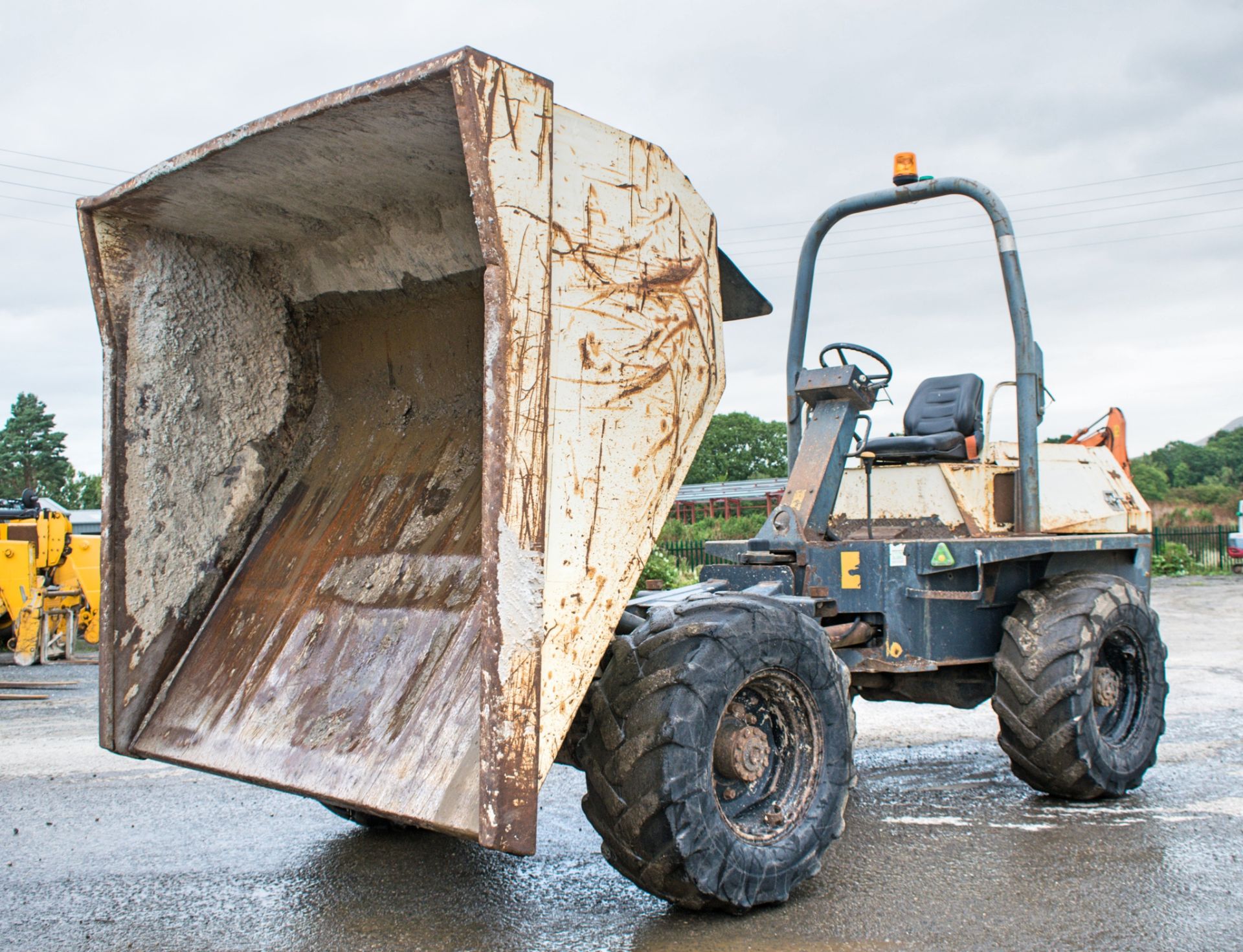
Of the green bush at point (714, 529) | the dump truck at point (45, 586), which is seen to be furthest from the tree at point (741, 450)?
the dump truck at point (45, 586)

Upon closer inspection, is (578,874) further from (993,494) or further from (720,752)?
(993,494)

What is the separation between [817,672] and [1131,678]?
2707 mm

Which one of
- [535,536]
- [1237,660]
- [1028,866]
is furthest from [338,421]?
[1237,660]

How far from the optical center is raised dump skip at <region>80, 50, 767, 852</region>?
2869 mm

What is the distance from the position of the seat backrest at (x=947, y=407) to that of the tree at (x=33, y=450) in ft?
130

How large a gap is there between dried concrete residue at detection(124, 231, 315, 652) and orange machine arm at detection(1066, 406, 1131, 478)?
452 cm

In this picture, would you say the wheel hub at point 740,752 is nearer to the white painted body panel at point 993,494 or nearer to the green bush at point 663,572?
the white painted body panel at point 993,494

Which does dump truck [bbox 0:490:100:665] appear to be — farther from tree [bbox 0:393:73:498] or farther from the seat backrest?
tree [bbox 0:393:73:498]

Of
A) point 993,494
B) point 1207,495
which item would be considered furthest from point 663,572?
point 1207,495

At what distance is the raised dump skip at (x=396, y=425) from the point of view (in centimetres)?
287

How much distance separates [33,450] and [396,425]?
136ft

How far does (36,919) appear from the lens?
3.67 metres

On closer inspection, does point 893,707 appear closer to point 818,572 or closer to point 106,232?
point 818,572

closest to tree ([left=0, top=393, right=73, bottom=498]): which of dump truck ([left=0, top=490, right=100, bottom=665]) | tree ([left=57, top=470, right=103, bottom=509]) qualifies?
tree ([left=57, top=470, right=103, bottom=509])
